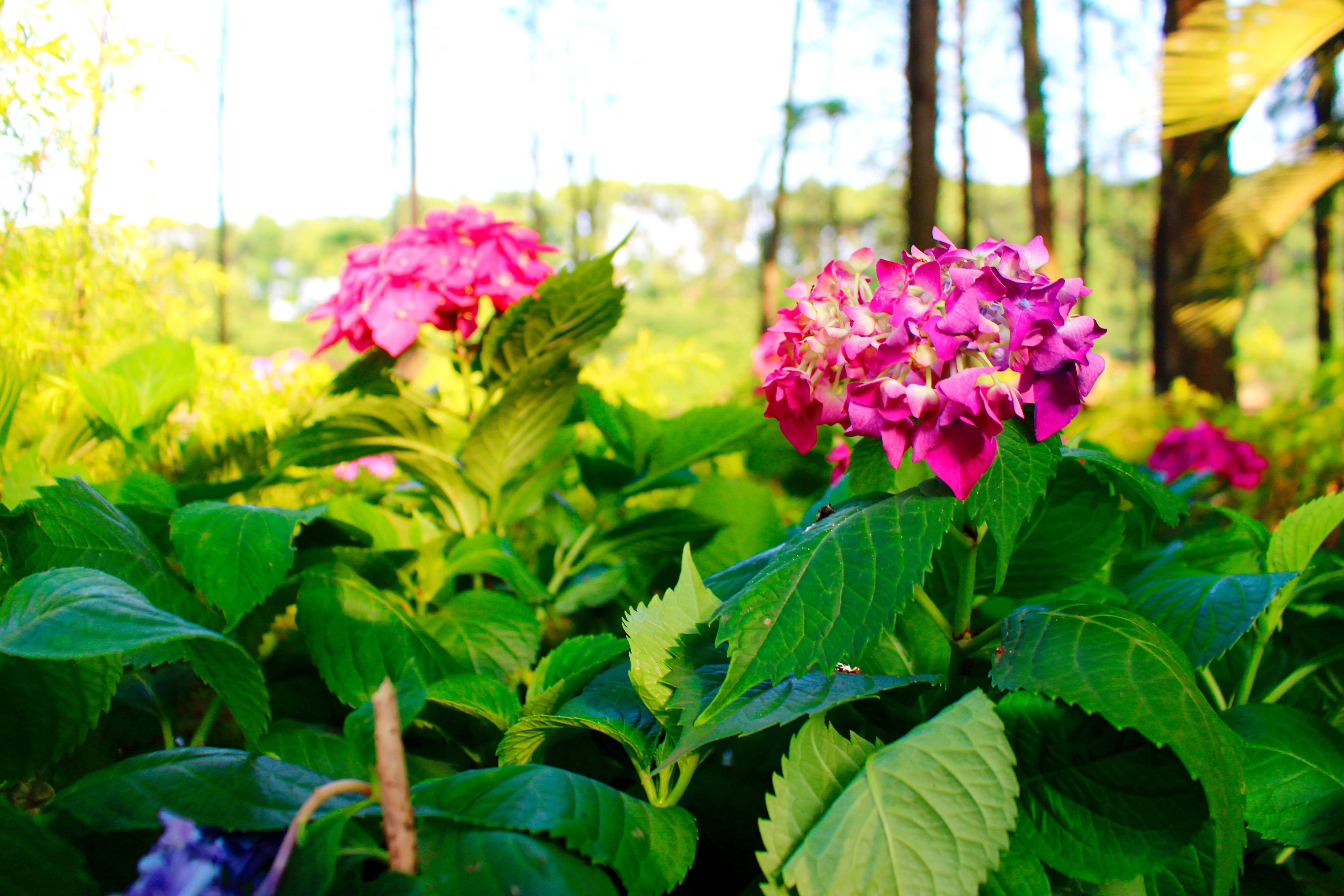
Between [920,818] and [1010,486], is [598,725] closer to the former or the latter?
[920,818]

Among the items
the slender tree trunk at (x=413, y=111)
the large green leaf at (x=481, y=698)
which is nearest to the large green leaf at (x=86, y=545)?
the large green leaf at (x=481, y=698)

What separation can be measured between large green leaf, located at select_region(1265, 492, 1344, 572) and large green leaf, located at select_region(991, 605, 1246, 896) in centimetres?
41

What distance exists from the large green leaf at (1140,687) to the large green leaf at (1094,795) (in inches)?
1.8

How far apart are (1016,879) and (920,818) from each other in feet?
0.46

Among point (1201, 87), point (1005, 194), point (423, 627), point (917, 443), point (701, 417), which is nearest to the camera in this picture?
point (917, 443)

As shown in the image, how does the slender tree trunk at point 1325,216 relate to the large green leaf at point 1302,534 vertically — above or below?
above

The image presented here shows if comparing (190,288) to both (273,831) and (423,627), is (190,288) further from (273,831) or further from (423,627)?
(273,831)

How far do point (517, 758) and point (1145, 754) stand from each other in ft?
2.17

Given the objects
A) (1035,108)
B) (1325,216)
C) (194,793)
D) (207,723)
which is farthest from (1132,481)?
(1035,108)

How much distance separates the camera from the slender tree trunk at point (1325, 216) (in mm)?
3791

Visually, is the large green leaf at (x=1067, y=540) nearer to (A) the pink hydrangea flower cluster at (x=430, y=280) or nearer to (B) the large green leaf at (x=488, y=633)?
(B) the large green leaf at (x=488, y=633)

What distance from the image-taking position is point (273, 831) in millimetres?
633

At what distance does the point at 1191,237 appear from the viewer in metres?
5.02

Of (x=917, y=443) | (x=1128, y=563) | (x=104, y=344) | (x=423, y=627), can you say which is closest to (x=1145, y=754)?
(x=917, y=443)
